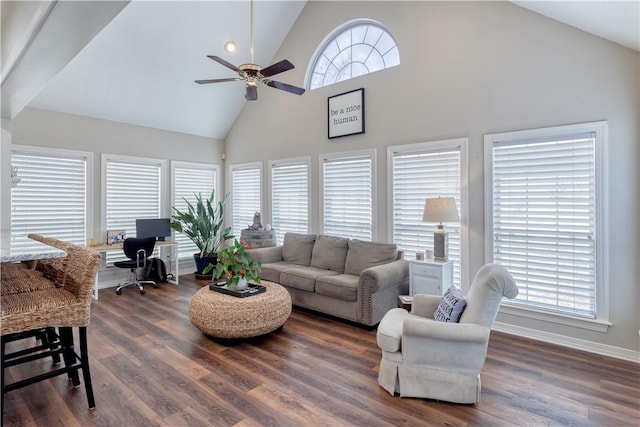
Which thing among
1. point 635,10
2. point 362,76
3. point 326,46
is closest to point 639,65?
point 635,10

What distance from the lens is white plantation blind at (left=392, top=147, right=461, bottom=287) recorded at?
415 centimetres

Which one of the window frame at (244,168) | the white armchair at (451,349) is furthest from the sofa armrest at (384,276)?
the window frame at (244,168)

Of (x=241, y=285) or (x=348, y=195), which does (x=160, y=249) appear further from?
(x=348, y=195)

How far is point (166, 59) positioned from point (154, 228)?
2836mm

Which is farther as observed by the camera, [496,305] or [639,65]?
[639,65]

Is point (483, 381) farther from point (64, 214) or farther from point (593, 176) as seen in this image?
point (64, 214)

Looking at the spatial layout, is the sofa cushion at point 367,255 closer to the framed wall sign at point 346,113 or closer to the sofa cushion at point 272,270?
the sofa cushion at point 272,270

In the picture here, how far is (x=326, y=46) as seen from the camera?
18.2 ft

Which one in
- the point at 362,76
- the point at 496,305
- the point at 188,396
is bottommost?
the point at 188,396

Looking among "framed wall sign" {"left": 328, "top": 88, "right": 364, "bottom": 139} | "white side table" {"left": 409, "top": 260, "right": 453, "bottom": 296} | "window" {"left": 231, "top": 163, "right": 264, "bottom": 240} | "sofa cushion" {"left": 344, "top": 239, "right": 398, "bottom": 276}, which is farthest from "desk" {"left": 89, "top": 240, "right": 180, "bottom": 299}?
"white side table" {"left": 409, "top": 260, "right": 453, "bottom": 296}

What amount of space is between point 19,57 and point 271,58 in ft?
14.8

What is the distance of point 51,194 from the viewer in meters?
5.21

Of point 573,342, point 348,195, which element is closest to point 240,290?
point 348,195

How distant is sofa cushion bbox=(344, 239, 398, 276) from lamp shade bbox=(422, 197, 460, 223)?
29.9 inches
